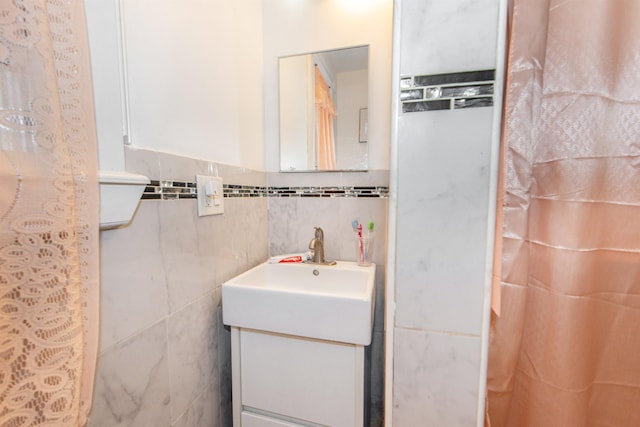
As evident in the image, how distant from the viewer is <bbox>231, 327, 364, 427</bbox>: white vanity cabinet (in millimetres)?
812

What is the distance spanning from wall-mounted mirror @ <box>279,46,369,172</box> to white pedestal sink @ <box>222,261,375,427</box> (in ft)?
2.01

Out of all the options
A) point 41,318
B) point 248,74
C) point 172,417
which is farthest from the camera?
point 248,74

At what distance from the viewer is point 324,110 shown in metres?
1.23

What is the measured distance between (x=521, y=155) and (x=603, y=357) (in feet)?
1.58

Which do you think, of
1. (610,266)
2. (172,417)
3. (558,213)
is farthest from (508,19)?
(172,417)

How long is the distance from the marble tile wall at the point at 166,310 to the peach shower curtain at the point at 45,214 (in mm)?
244

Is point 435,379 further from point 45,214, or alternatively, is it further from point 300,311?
point 45,214

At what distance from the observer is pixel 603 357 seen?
569mm

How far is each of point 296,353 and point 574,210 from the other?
2.70 ft

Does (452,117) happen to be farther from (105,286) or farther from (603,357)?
(105,286)

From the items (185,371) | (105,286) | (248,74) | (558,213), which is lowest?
(185,371)

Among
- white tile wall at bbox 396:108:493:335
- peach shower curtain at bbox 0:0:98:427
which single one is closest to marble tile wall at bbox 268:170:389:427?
white tile wall at bbox 396:108:493:335

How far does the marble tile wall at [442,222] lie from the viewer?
56 cm

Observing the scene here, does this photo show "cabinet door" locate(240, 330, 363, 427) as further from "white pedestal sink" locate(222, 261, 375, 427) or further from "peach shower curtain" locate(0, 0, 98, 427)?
"peach shower curtain" locate(0, 0, 98, 427)
